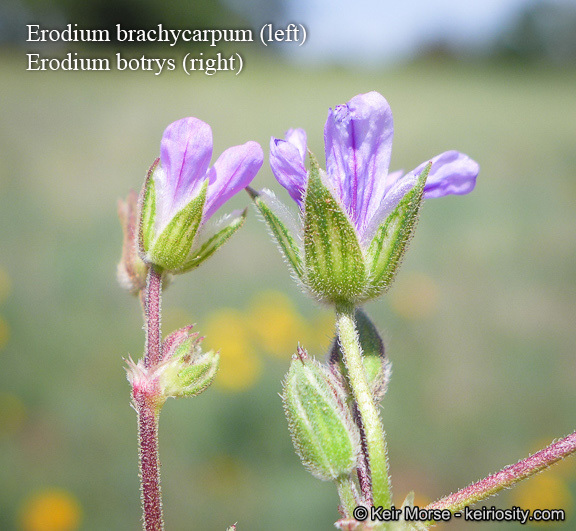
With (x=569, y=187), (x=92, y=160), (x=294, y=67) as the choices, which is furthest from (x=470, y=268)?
(x=294, y=67)

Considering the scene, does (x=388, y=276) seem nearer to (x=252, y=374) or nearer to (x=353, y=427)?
(x=353, y=427)

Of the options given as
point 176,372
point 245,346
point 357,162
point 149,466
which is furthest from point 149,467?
point 245,346

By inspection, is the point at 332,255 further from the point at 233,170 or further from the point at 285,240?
the point at 233,170

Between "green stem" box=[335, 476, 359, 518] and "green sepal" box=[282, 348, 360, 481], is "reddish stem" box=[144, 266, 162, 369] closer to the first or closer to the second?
"green sepal" box=[282, 348, 360, 481]

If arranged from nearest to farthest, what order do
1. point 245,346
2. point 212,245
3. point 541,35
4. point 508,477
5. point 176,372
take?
point 508,477 → point 176,372 → point 212,245 → point 245,346 → point 541,35

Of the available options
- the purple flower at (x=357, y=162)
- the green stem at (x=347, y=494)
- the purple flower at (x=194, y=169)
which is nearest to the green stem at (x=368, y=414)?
the green stem at (x=347, y=494)

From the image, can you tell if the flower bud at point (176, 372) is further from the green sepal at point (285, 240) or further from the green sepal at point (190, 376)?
the green sepal at point (285, 240)
